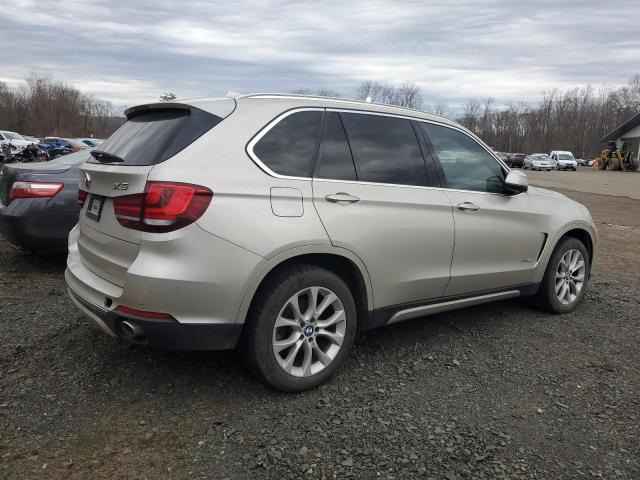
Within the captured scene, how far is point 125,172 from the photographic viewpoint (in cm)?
291

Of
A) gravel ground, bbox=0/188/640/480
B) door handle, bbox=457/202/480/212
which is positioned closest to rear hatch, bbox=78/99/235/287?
gravel ground, bbox=0/188/640/480

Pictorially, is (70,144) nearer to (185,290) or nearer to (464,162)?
(464,162)

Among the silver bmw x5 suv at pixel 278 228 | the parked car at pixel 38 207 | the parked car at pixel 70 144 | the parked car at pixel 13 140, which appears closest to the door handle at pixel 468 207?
the silver bmw x5 suv at pixel 278 228

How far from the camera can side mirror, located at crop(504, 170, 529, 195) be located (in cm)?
424

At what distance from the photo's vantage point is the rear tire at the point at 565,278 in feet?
15.9

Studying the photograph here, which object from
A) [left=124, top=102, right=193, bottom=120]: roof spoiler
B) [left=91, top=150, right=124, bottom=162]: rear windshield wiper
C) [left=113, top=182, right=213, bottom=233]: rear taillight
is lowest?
[left=113, top=182, right=213, bottom=233]: rear taillight

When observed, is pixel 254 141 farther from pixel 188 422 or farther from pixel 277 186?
pixel 188 422

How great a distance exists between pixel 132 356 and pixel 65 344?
58cm

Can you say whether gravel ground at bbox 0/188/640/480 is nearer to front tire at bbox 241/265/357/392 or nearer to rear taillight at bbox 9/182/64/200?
front tire at bbox 241/265/357/392

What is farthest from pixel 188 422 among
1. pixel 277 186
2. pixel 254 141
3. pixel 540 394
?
pixel 540 394

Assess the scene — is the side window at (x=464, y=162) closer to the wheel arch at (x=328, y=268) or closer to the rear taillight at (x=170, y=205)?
the wheel arch at (x=328, y=268)

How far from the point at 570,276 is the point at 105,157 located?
4262mm

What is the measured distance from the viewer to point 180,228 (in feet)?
8.89

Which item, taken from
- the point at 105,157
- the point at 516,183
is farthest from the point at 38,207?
the point at 516,183
